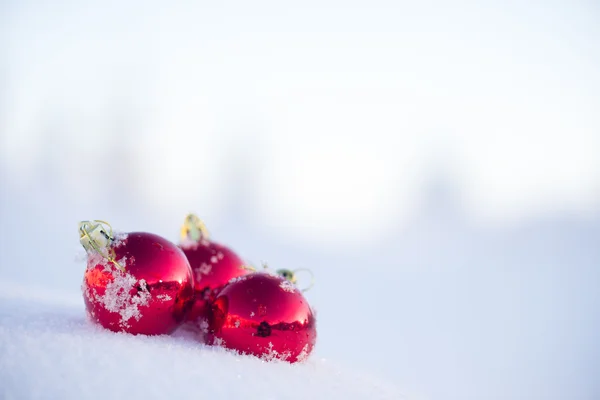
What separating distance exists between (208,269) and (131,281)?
0.24 meters

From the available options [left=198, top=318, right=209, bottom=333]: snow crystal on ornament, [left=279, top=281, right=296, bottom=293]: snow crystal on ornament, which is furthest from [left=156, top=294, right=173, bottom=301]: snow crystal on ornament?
[left=279, top=281, right=296, bottom=293]: snow crystal on ornament

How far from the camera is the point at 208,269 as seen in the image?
1122 millimetres

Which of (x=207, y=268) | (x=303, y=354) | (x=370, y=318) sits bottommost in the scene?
(x=370, y=318)

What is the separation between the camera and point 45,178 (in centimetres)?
630

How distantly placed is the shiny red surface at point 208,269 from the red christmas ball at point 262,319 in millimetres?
113

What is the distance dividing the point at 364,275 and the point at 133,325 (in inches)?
174

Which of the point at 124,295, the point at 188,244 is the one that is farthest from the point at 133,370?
the point at 188,244

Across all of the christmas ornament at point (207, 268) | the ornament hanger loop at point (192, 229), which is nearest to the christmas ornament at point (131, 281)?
the christmas ornament at point (207, 268)

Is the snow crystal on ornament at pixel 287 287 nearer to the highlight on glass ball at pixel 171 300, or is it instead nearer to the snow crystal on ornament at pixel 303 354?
the highlight on glass ball at pixel 171 300

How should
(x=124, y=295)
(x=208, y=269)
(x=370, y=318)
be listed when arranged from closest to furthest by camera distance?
(x=124, y=295) → (x=208, y=269) → (x=370, y=318)

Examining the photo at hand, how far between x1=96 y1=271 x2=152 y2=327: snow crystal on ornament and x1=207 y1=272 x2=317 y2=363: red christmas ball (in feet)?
0.49

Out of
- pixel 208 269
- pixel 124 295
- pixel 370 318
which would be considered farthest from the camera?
pixel 370 318

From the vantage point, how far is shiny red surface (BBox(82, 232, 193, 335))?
2.99ft

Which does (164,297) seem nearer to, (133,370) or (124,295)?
(124,295)
